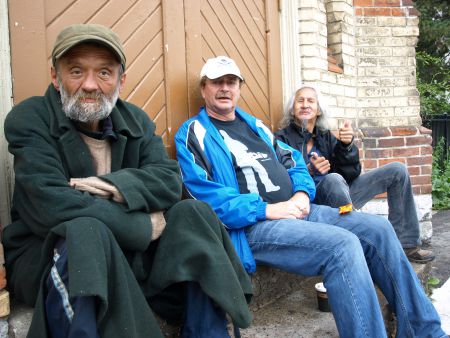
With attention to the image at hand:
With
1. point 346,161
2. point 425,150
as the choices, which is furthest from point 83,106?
point 425,150

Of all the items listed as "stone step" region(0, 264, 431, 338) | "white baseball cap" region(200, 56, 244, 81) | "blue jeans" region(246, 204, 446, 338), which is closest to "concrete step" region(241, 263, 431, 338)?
"stone step" region(0, 264, 431, 338)

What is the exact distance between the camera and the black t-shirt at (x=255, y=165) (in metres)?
2.96

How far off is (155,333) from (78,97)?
112cm

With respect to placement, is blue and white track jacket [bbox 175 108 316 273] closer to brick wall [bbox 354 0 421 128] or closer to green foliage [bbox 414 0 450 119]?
brick wall [bbox 354 0 421 128]

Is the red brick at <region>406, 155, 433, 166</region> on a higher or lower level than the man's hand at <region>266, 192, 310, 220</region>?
higher

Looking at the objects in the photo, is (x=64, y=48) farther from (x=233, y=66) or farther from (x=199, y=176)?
(x=233, y=66)

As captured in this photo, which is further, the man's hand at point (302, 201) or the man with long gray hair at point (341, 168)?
the man with long gray hair at point (341, 168)

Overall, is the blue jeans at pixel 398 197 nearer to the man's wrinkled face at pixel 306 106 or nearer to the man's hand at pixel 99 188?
the man's wrinkled face at pixel 306 106

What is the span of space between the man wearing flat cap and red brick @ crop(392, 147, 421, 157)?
3.17 metres

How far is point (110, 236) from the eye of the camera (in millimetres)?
1755

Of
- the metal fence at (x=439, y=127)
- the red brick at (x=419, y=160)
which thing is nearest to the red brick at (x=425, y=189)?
the red brick at (x=419, y=160)

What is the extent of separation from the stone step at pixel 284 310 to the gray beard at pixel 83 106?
3.45 feet

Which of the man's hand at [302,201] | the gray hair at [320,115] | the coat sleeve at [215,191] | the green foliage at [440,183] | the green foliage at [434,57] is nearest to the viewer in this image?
the coat sleeve at [215,191]

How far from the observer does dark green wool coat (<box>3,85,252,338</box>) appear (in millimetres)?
1676
